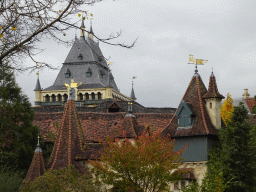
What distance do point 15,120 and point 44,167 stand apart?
985 centimetres

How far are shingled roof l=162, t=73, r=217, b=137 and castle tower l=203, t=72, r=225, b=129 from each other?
33 centimetres

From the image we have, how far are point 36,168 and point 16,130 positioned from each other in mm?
9192

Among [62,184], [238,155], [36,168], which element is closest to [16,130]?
[36,168]

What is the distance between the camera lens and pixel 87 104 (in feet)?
326

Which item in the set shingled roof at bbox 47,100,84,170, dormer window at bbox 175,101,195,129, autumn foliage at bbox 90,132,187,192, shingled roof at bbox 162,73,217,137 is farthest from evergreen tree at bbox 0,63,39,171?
dormer window at bbox 175,101,195,129

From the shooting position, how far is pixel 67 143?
91.1 ft

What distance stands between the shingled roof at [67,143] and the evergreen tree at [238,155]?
9789 mm

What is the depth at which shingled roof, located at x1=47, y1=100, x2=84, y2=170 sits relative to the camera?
1060 inches

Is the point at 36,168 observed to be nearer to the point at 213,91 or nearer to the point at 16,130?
the point at 16,130

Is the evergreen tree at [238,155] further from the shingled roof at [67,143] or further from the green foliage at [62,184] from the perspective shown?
the shingled roof at [67,143]

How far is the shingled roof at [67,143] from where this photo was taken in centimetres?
2693

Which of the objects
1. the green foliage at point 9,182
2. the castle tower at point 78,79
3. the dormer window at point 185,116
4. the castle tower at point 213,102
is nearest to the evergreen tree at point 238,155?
the castle tower at point 213,102

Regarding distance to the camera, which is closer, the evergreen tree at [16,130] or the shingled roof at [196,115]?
the shingled roof at [196,115]

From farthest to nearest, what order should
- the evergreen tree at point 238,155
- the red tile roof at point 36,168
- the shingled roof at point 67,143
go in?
the shingled roof at point 67,143 → the red tile roof at point 36,168 → the evergreen tree at point 238,155
